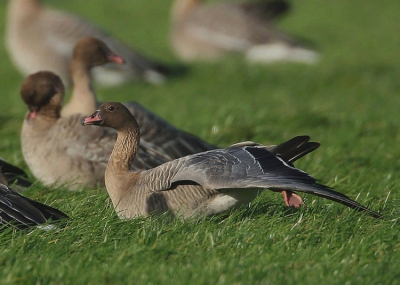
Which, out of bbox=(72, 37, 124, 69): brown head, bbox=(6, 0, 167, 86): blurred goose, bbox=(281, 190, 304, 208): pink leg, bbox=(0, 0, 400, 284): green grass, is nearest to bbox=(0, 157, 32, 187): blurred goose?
bbox=(0, 0, 400, 284): green grass

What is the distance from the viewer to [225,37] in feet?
66.9

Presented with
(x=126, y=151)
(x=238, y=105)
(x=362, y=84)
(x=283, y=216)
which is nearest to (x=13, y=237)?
(x=126, y=151)

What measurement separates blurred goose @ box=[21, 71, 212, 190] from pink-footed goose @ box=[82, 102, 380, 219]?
1.68 meters

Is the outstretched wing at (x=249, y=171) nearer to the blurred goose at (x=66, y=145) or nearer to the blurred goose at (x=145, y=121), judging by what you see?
the blurred goose at (x=66, y=145)

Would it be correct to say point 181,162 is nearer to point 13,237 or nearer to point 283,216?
point 283,216

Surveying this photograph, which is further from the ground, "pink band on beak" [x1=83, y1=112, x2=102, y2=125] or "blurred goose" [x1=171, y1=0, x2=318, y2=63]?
"pink band on beak" [x1=83, y1=112, x2=102, y2=125]

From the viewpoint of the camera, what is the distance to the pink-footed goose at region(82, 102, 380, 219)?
551cm

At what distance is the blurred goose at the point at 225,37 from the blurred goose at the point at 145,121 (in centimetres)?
1052

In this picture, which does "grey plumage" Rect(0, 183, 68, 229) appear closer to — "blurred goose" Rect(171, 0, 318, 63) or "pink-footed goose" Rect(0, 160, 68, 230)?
"pink-footed goose" Rect(0, 160, 68, 230)

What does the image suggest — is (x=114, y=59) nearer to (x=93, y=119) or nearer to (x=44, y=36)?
(x=93, y=119)

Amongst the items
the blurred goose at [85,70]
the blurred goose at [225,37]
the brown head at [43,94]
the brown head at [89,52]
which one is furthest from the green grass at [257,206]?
the blurred goose at [225,37]

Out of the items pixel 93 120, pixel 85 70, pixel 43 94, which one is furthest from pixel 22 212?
pixel 85 70

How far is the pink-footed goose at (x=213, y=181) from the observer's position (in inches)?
217

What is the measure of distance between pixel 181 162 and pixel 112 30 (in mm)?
19793
